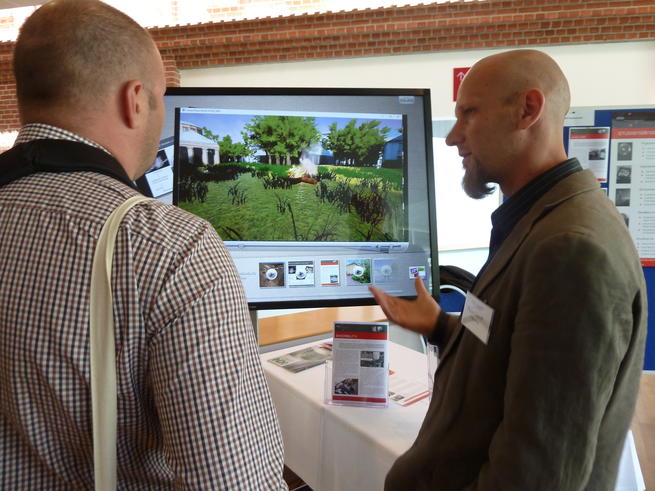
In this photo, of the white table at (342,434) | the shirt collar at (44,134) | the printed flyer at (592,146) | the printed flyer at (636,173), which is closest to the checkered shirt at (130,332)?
the shirt collar at (44,134)

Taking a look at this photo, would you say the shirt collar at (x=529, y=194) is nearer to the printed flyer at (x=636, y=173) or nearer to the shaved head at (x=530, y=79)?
the shaved head at (x=530, y=79)

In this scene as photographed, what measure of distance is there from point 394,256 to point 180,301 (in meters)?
1.11

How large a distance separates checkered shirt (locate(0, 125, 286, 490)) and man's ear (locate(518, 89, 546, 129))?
3.00 ft

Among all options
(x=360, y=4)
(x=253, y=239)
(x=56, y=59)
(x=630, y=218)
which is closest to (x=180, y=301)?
(x=56, y=59)

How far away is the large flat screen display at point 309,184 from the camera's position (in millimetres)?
1650

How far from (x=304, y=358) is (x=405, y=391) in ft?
1.74

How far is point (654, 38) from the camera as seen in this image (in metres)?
4.58

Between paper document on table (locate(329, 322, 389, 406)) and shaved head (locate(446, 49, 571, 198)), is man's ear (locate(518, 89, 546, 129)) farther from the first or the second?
paper document on table (locate(329, 322, 389, 406))

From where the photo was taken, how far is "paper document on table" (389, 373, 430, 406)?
1.68 m

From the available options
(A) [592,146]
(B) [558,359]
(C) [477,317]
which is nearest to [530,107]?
(C) [477,317]

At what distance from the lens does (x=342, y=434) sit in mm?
1560

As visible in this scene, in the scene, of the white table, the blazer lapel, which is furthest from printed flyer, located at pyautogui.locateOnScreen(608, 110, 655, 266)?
the blazer lapel

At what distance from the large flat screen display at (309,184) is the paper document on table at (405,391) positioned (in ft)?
1.24

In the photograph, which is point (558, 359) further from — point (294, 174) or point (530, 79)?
point (294, 174)
